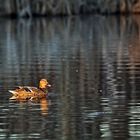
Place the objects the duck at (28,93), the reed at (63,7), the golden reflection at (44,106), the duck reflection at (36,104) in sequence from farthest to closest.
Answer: the reed at (63,7) < the duck at (28,93) < the duck reflection at (36,104) < the golden reflection at (44,106)

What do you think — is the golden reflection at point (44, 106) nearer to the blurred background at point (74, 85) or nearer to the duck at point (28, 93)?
the blurred background at point (74, 85)

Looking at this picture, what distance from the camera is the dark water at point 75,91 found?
11.6m

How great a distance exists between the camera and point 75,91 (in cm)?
1554

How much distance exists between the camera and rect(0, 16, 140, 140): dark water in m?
11.6

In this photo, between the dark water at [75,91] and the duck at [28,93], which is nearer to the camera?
the dark water at [75,91]

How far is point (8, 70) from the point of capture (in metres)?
19.6

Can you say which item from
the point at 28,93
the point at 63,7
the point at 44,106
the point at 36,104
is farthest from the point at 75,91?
the point at 63,7

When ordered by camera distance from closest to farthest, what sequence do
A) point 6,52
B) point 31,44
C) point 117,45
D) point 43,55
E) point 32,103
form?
point 32,103, point 43,55, point 6,52, point 117,45, point 31,44

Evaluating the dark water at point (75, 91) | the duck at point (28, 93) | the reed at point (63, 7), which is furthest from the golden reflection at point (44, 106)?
the reed at point (63, 7)

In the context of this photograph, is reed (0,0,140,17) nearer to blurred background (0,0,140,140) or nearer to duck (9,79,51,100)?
blurred background (0,0,140,140)

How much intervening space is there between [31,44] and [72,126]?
61.7 feet

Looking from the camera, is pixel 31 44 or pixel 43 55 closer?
pixel 43 55

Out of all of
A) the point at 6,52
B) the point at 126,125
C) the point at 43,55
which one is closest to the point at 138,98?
the point at 126,125

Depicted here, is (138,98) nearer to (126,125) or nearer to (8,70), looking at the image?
(126,125)
